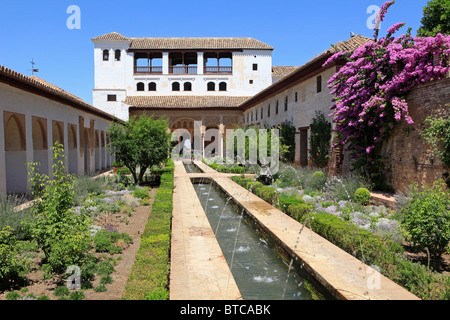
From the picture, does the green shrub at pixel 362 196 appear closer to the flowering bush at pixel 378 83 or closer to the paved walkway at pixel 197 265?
the flowering bush at pixel 378 83

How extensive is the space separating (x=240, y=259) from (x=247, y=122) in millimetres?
26758

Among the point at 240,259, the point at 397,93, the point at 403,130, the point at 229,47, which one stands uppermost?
the point at 229,47

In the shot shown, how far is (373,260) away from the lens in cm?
598

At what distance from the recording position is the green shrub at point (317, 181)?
13.6 meters

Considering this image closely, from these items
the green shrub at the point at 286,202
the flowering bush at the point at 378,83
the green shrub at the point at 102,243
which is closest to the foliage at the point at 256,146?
the flowering bush at the point at 378,83

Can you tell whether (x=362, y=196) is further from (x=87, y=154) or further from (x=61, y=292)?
(x=87, y=154)

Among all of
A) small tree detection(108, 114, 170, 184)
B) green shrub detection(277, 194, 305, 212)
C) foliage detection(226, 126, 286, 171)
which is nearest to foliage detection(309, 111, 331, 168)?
foliage detection(226, 126, 286, 171)

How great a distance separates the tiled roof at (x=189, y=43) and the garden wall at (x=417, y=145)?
27313mm

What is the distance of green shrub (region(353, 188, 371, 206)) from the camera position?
10.4m

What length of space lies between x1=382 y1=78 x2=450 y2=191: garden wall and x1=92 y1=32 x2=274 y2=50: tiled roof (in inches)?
1075

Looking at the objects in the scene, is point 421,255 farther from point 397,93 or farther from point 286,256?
point 397,93

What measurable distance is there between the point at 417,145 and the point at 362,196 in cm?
199

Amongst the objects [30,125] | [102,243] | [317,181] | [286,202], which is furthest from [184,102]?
[102,243]
